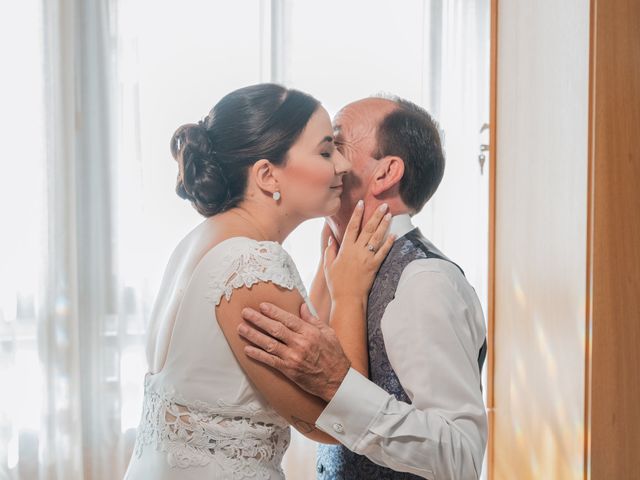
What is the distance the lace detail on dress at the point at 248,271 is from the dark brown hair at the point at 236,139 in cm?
20

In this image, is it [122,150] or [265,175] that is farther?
[122,150]

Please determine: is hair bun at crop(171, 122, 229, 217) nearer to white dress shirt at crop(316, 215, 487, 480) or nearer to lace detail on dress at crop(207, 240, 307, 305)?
lace detail on dress at crop(207, 240, 307, 305)

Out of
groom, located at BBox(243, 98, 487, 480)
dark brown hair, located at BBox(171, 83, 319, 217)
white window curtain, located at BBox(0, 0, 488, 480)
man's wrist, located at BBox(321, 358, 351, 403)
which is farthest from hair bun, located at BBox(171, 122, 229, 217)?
white window curtain, located at BBox(0, 0, 488, 480)

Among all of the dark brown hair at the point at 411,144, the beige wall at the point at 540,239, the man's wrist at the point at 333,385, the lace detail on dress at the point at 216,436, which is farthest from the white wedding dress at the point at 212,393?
the beige wall at the point at 540,239

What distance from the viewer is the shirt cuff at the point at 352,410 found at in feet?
4.20

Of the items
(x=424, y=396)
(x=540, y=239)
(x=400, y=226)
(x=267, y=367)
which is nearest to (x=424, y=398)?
(x=424, y=396)

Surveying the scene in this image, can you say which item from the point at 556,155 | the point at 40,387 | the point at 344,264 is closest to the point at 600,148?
the point at 556,155

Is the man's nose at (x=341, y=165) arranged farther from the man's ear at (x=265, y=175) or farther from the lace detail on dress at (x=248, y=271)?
the lace detail on dress at (x=248, y=271)

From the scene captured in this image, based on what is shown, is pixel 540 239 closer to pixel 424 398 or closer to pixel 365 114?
pixel 365 114

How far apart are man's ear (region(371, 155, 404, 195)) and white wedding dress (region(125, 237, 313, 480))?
0.36 m

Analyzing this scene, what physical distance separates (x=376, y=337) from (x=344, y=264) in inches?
6.9

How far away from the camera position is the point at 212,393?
133 centimetres

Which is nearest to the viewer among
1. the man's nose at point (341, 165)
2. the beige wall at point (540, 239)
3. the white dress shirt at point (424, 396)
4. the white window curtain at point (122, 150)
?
the white dress shirt at point (424, 396)

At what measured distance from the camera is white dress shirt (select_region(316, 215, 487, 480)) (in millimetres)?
1271
